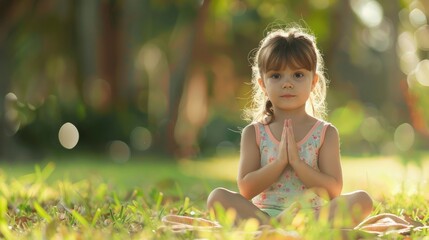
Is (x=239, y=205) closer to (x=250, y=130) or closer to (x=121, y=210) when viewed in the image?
(x=250, y=130)

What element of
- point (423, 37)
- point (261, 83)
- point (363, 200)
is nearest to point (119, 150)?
point (261, 83)

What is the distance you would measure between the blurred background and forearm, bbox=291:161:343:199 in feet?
22.6

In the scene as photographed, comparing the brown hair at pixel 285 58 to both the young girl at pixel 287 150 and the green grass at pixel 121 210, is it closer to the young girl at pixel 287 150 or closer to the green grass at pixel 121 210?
the young girl at pixel 287 150

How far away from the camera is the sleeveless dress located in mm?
4703

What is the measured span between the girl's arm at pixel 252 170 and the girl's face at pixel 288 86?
269mm

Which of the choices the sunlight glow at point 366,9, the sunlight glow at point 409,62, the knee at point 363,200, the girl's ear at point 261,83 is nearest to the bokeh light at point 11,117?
the sunlight glow at point 366,9

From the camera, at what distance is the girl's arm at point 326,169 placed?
15.0 ft

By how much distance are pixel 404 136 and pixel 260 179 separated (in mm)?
23414

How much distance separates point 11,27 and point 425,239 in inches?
497

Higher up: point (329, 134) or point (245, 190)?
point (329, 134)

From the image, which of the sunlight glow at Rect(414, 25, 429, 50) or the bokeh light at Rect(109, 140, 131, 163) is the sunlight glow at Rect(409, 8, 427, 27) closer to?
the sunlight glow at Rect(414, 25, 429, 50)

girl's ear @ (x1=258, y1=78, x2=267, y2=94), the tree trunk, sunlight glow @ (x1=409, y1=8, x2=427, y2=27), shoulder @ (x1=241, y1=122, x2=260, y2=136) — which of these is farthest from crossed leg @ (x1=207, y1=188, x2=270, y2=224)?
sunlight glow @ (x1=409, y1=8, x2=427, y2=27)

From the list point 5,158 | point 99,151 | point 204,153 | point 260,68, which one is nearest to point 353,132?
point 204,153

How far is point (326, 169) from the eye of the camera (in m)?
4.69
